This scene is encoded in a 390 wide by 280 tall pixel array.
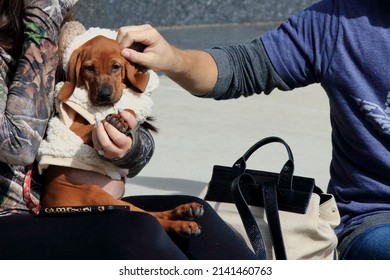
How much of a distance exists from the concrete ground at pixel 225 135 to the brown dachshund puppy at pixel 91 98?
244 centimetres

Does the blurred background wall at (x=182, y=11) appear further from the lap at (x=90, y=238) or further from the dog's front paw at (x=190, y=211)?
the lap at (x=90, y=238)

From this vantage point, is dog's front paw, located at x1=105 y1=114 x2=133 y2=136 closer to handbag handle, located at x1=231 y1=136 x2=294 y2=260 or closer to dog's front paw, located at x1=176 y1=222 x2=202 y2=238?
dog's front paw, located at x1=176 y1=222 x2=202 y2=238

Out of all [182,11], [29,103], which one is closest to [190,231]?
[29,103]

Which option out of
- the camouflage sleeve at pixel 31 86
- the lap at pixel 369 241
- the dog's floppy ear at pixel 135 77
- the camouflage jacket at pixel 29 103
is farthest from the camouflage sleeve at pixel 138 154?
the lap at pixel 369 241

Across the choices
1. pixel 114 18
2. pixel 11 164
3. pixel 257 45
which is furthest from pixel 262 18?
pixel 11 164

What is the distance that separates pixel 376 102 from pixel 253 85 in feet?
1.37

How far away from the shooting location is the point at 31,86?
2.83 metres

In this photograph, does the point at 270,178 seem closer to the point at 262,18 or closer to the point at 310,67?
the point at 310,67

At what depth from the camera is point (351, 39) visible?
3.21 meters

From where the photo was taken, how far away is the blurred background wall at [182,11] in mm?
9648

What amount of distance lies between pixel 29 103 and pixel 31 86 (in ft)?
0.17

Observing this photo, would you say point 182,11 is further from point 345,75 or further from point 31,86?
point 31,86

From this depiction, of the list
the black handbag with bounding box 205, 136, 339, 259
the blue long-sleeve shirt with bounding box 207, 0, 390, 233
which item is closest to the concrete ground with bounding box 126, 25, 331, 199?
the blue long-sleeve shirt with bounding box 207, 0, 390, 233

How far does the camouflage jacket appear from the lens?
9.07 ft
